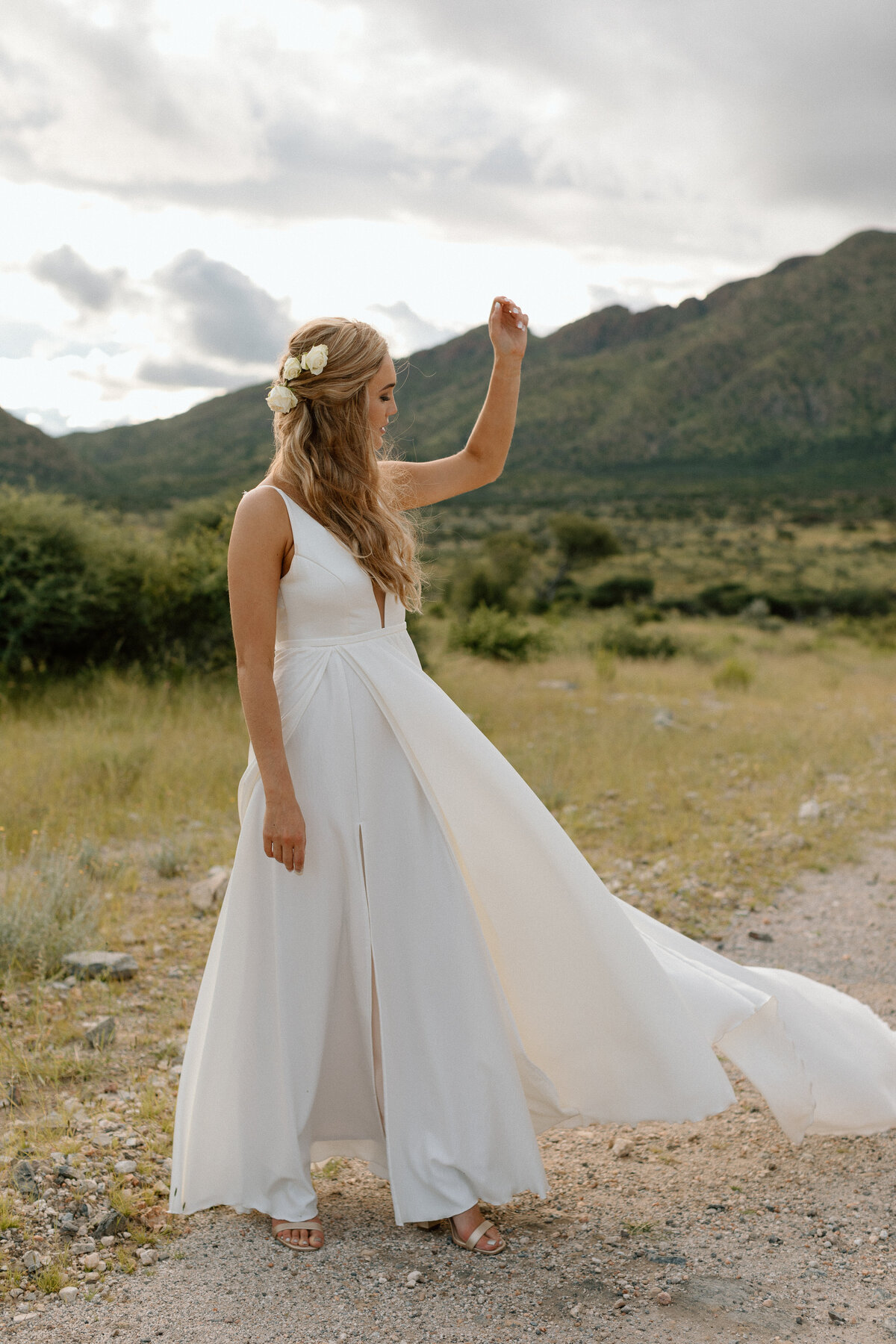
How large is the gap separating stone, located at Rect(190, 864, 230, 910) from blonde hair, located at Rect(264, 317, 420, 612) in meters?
2.92

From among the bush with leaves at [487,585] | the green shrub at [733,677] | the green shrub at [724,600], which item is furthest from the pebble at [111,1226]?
the green shrub at [724,600]

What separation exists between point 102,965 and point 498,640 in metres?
10.5

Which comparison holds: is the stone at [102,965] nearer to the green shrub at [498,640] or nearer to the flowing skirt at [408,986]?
the flowing skirt at [408,986]

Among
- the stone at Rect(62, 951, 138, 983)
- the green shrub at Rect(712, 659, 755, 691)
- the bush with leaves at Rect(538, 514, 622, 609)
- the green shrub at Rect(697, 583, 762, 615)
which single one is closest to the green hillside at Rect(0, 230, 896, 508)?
the bush with leaves at Rect(538, 514, 622, 609)

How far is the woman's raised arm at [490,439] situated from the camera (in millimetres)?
2752

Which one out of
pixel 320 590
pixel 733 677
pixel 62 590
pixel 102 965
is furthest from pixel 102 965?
pixel 733 677

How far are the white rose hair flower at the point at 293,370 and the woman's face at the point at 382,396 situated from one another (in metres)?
0.14

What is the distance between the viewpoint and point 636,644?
17109 mm

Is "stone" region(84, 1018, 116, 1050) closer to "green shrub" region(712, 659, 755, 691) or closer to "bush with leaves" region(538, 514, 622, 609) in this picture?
"green shrub" region(712, 659, 755, 691)

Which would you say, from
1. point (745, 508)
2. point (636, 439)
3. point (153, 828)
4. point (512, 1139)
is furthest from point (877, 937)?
point (636, 439)

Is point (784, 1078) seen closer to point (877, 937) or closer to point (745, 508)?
point (877, 937)

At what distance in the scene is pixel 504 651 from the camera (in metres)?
14.0

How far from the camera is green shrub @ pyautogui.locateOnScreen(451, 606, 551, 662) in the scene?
14016 mm

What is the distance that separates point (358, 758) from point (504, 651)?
461 inches
